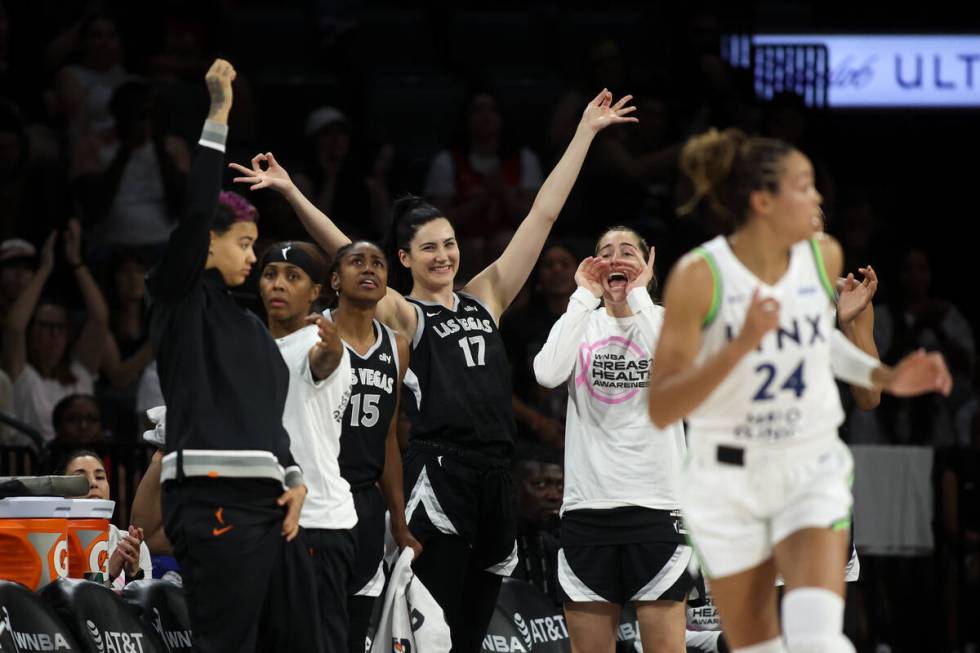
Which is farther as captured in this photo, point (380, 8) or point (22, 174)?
point (380, 8)

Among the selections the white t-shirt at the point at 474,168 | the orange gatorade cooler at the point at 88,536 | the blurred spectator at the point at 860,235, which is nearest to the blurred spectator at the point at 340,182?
the white t-shirt at the point at 474,168

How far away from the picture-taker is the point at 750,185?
4.05m

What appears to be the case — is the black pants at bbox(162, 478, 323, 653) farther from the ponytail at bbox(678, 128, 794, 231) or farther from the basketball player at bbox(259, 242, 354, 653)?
the ponytail at bbox(678, 128, 794, 231)

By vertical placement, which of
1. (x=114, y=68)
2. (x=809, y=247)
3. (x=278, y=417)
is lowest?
(x=278, y=417)

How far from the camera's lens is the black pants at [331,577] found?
16.6ft

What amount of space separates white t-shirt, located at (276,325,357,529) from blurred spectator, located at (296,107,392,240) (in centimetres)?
445

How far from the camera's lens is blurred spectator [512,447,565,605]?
773 cm

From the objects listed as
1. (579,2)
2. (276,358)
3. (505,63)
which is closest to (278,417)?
(276,358)

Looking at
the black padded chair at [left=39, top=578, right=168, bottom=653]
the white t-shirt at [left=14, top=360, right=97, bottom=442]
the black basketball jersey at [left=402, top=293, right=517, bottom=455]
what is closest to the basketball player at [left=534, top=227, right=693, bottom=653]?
the black basketball jersey at [left=402, top=293, right=517, bottom=455]

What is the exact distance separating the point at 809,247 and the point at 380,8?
8.52 meters

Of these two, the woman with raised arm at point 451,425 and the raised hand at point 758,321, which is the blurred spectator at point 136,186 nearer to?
the woman with raised arm at point 451,425

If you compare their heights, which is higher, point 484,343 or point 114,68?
point 114,68

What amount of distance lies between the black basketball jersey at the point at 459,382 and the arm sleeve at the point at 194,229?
5.30ft

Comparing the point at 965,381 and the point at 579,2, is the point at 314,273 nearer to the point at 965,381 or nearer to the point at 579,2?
the point at 965,381
